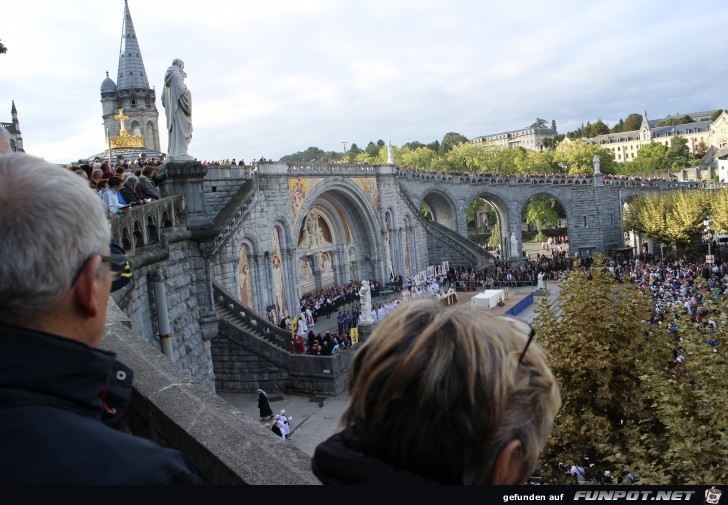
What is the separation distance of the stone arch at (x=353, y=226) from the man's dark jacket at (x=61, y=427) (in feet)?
108

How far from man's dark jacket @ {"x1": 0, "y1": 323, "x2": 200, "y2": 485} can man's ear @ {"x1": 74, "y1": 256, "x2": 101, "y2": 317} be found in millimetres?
136

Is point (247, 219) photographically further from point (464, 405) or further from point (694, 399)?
point (464, 405)

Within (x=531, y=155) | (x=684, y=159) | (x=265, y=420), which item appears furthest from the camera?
(x=684, y=159)

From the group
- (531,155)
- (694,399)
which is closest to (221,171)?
(694,399)

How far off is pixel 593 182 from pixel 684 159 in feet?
189

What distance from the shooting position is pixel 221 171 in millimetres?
27109

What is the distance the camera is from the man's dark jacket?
4.36 feet

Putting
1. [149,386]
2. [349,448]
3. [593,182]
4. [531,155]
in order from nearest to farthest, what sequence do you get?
1. [349,448]
2. [149,386]
3. [593,182]
4. [531,155]

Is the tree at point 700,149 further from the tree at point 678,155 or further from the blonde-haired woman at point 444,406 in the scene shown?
the blonde-haired woman at point 444,406

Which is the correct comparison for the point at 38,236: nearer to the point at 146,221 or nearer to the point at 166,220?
the point at 146,221

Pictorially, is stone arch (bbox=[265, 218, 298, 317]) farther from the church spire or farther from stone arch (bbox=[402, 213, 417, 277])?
the church spire

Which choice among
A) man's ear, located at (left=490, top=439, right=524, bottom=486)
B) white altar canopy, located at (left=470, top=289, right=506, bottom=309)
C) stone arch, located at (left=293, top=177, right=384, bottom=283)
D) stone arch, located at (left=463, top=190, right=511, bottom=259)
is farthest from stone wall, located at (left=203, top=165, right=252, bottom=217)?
stone arch, located at (left=463, top=190, right=511, bottom=259)

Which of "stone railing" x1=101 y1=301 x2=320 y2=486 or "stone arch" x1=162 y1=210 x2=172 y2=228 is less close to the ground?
"stone arch" x1=162 y1=210 x2=172 y2=228

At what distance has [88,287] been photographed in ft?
5.44
